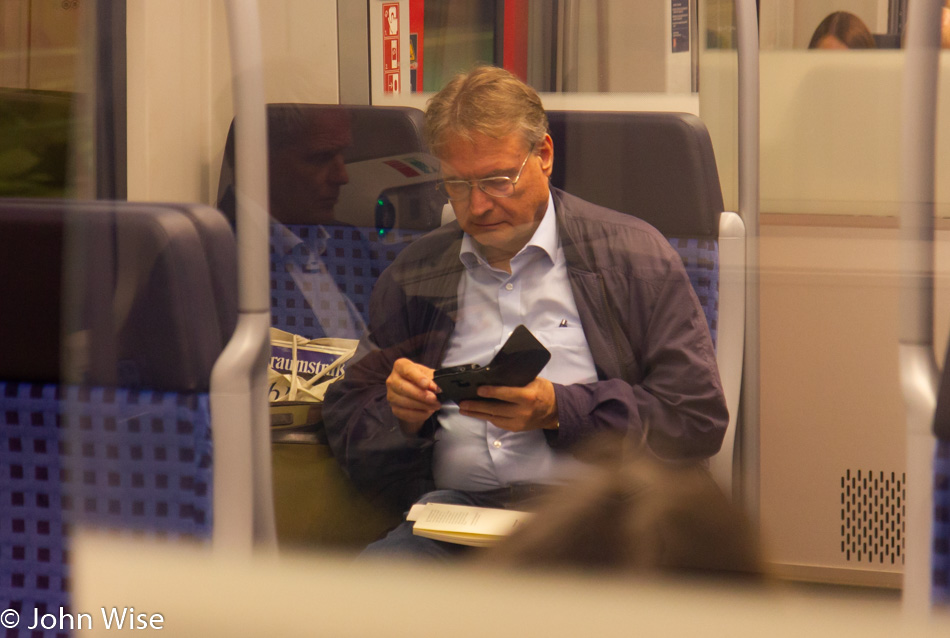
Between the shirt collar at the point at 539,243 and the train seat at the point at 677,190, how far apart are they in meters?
0.05

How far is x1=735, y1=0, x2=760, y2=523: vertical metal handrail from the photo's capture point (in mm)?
967

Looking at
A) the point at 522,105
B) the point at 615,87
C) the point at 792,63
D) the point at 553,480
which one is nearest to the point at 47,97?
the point at 522,105

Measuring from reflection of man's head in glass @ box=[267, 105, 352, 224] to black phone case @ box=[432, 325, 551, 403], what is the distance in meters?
0.29

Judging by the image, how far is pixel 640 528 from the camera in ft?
2.42

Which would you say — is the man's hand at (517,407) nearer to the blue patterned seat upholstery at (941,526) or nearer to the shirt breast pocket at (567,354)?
the shirt breast pocket at (567,354)

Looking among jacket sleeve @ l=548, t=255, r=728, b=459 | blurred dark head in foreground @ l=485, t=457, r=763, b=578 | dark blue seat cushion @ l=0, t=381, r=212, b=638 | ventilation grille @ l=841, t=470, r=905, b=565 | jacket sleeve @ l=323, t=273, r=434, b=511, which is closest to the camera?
blurred dark head in foreground @ l=485, t=457, r=763, b=578

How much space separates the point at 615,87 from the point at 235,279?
579 mm

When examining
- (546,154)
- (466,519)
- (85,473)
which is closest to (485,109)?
(546,154)

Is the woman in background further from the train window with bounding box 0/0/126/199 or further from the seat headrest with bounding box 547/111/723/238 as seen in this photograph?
the train window with bounding box 0/0/126/199

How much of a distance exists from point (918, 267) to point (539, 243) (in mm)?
513

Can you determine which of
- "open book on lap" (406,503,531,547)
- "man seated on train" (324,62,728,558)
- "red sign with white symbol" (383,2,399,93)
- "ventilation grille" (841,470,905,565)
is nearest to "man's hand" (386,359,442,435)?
"man seated on train" (324,62,728,558)

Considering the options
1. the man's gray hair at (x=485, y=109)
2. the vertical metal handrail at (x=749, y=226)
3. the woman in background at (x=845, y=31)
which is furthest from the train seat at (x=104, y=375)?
the woman in background at (x=845, y=31)

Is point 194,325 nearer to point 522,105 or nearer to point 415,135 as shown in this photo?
point 415,135

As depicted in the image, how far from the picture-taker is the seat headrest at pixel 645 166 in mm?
1186
